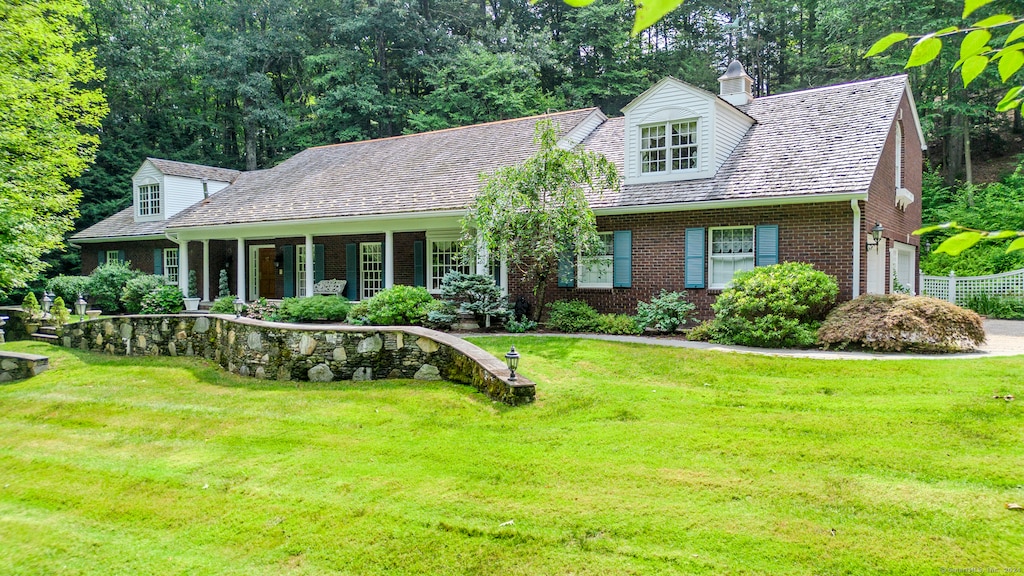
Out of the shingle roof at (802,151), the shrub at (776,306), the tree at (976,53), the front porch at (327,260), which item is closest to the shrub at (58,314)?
the front porch at (327,260)

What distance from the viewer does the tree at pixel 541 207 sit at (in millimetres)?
12844

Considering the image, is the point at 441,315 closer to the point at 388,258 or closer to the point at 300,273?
the point at 388,258

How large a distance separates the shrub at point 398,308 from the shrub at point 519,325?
180cm

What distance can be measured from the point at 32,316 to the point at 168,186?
8.09 meters

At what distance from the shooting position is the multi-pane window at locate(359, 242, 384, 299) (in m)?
18.8

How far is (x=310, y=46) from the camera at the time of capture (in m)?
34.4

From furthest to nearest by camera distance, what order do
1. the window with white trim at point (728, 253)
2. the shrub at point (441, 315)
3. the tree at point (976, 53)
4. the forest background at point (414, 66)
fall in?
the forest background at point (414, 66) < the shrub at point (441, 315) < the window with white trim at point (728, 253) < the tree at point (976, 53)

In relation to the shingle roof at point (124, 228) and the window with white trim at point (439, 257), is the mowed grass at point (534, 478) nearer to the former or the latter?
the window with white trim at point (439, 257)

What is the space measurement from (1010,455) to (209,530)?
616cm

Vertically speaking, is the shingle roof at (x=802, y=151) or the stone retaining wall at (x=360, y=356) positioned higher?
the shingle roof at (x=802, y=151)

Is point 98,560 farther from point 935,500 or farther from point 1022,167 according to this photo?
point 1022,167

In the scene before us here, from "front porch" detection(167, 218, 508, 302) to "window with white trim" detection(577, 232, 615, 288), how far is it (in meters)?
1.89

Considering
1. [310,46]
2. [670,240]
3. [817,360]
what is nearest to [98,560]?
[817,360]

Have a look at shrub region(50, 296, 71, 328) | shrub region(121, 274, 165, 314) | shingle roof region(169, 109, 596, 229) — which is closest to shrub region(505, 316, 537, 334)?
shingle roof region(169, 109, 596, 229)
